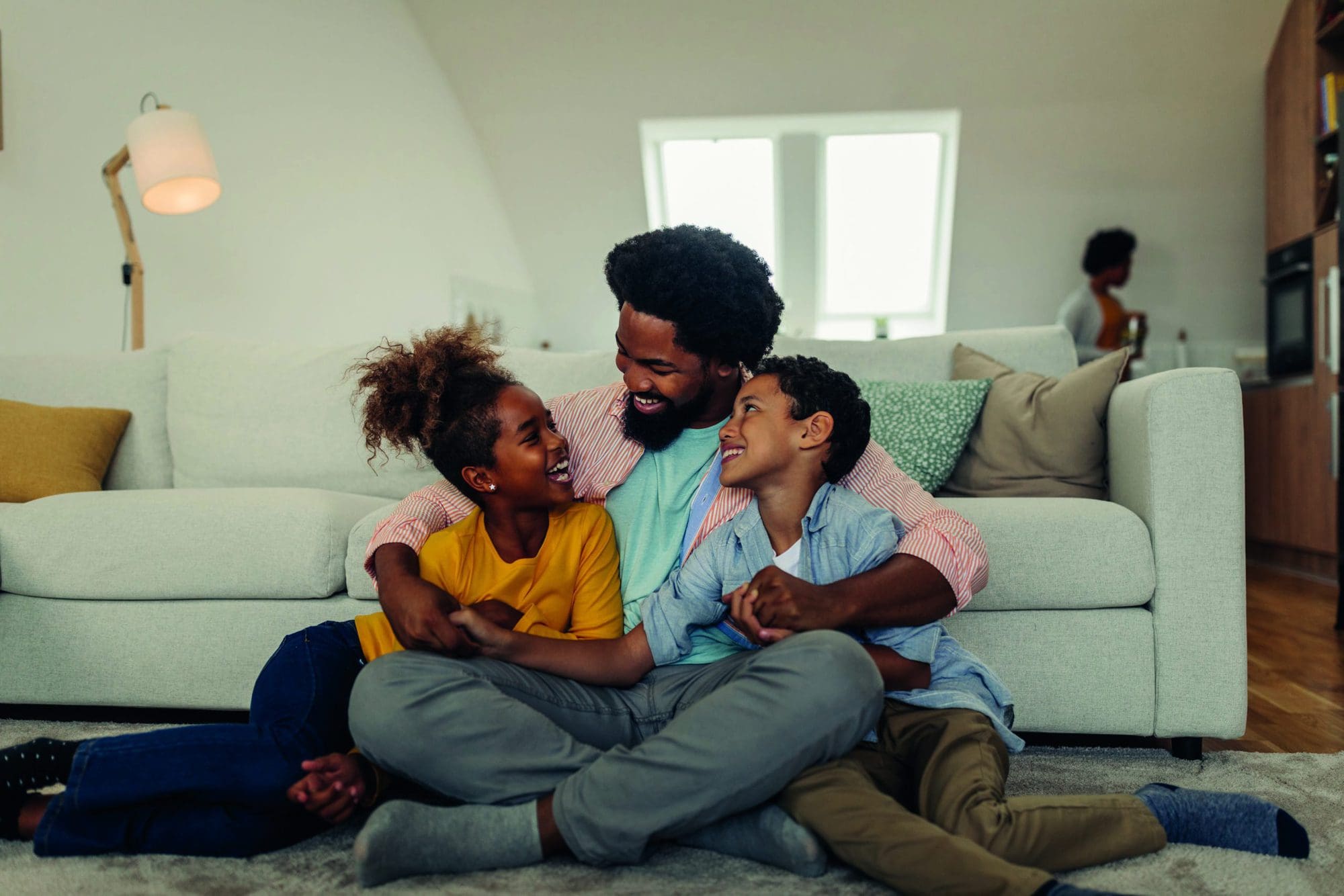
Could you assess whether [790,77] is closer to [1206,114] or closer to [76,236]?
[1206,114]

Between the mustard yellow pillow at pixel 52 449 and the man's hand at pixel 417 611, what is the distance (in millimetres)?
1216

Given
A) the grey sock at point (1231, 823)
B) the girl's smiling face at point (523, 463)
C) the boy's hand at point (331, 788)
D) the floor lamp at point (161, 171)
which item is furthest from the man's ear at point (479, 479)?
the floor lamp at point (161, 171)

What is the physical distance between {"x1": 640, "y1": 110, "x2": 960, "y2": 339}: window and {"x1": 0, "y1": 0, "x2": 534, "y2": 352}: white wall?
1063 mm

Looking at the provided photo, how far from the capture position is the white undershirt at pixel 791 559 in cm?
133

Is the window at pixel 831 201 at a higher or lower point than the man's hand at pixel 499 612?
higher

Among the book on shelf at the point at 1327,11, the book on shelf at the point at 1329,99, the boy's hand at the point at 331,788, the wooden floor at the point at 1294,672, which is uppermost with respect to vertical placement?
the book on shelf at the point at 1327,11

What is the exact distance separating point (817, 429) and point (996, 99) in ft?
Result: 13.0

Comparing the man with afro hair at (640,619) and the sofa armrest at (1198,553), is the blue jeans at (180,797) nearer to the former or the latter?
the man with afro hair at (640,619)

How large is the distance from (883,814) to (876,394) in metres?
1.15

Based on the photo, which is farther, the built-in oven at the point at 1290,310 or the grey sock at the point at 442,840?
the built-in oven at the point at 1290,310

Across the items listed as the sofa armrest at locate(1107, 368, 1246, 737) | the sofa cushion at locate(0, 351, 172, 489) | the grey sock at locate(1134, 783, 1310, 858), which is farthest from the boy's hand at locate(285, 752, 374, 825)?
the sofa cushion at locate(0, 351, 172, 489)

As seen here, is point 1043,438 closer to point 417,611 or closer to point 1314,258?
point 417,611

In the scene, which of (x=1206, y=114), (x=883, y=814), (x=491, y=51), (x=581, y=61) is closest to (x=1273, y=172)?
(x=1206, y=114)

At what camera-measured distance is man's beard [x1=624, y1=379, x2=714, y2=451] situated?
1509mm
